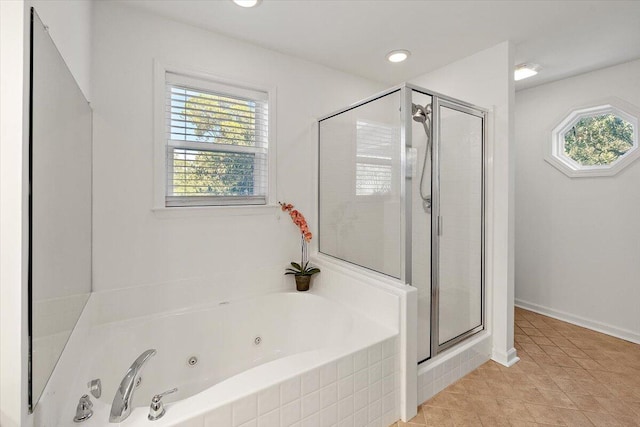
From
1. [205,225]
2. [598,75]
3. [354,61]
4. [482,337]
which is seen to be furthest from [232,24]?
[598,75]

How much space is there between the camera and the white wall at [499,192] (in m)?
2.30

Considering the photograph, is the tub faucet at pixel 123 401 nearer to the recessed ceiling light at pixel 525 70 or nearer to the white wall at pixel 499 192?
the white wall at pixel 499 192

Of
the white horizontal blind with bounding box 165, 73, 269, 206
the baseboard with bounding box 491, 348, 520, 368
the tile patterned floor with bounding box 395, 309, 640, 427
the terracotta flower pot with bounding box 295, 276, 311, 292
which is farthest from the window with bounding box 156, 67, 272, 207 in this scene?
the baseboard with bounding box 491, 348, 520, 368

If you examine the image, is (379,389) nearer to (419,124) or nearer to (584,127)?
(419,124)

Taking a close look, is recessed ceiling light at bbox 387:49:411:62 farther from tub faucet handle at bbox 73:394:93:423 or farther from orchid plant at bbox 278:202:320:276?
tub faucet handle at bbox 73:394:93:423

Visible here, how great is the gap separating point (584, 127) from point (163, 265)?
12.9 ft

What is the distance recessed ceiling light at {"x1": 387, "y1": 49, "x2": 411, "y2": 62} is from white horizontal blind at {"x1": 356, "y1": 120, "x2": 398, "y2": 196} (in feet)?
2.40

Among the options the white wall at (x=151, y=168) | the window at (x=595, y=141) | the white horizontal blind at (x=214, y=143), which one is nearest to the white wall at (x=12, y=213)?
the white wall at (x=151, y=168)

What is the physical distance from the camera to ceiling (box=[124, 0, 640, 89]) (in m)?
1.90

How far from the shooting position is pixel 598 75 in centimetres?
286

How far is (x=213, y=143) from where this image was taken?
2193 mm

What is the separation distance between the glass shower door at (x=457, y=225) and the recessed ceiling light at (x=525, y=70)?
82 cm

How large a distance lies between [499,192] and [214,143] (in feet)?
7.10

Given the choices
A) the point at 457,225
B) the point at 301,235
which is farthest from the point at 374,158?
the point at 301,235
